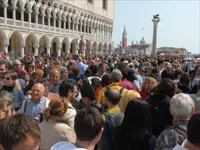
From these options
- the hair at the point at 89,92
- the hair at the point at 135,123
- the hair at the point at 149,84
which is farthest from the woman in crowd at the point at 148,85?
the hair at the point at 135,123

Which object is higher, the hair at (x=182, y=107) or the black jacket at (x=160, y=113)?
the hair at (x=182, y=107)

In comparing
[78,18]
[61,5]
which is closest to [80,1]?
[78,18]

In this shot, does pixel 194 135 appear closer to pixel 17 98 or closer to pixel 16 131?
pixel 16 131

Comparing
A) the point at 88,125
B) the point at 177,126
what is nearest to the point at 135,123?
the point at 177,126

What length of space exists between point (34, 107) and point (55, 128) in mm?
1380

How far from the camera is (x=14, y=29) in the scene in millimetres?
28953

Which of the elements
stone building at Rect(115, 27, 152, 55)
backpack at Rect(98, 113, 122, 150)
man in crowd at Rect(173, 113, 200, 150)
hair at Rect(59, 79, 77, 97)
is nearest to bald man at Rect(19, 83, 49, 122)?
hair at Rect(59, 79, 77, 97)

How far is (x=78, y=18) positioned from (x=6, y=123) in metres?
42.1

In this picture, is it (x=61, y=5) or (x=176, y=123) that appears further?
(x=61, y=5)

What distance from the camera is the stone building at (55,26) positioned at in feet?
98.0

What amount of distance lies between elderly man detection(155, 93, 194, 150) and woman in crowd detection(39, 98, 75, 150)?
3.39 ft

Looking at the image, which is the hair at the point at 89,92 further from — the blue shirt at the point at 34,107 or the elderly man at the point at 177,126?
the elderly man at the point at 177,126

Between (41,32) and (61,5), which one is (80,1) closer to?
(61,5)

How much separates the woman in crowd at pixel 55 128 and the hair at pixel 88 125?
58 centimetres
